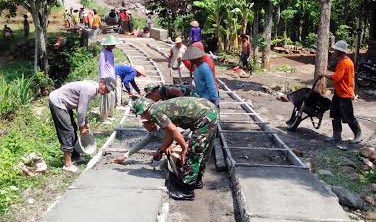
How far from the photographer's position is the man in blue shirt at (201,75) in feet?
20.5

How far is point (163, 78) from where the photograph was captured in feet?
43.6

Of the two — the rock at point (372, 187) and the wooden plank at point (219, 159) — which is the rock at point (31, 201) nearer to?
the wooden plank at point (219, 159)

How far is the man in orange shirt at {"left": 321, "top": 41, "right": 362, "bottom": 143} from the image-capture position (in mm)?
7797

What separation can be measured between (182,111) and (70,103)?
5.49 feet

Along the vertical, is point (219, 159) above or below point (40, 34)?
below

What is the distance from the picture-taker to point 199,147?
5.36 metres

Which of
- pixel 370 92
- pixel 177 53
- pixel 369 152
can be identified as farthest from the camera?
pixel 370 92

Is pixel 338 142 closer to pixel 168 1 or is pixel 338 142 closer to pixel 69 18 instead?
pixel 168 1

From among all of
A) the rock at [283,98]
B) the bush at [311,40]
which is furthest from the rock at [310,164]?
the bush at [311,40]

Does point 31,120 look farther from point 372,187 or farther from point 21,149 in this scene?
point 372,187

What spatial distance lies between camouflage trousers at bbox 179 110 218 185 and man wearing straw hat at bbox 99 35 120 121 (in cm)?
327

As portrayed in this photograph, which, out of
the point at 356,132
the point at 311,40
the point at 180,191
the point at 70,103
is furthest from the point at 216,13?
the point at 180,191

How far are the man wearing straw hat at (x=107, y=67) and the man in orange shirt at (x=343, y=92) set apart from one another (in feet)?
12.1

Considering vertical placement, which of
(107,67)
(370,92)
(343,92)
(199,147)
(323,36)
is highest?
(323,36)
